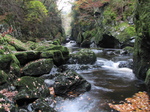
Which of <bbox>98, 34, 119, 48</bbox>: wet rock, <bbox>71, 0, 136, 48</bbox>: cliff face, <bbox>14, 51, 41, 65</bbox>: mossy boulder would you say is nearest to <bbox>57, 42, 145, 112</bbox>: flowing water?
<bbox>14, 51, 41, 65</bbox>: mossy boulder

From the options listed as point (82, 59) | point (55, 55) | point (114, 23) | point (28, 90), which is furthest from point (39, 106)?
point (114, 23)

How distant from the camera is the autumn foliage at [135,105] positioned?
3.99 meters

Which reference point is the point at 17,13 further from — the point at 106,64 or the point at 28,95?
the point at 28,95

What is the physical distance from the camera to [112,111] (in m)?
4.00

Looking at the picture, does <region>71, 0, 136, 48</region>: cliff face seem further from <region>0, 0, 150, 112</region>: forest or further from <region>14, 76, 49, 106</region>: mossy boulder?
<region>14, 76, 49, 106</region>: mossy boulder

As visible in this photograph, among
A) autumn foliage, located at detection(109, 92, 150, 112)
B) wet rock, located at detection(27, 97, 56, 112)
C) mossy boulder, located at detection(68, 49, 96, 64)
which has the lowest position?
autumn foliage, located at detection(109, 92, 150, 112)

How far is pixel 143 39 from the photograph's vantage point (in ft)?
19.9

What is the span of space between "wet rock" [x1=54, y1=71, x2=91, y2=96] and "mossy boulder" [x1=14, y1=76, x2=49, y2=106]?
61 centimetres

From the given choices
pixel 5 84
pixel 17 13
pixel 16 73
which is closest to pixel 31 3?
pixel 17 13

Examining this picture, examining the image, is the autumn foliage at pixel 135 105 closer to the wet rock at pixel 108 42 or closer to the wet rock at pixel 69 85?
the wet rock at pixel 69 85

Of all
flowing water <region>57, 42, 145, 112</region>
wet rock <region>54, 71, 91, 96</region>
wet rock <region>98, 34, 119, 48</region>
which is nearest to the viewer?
flowing water <region>57, 42, 145, 112</region>

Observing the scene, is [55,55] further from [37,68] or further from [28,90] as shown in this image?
[28,90]

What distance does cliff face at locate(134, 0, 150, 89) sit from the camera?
5.51 metres

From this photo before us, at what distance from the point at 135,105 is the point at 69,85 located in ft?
8.59
